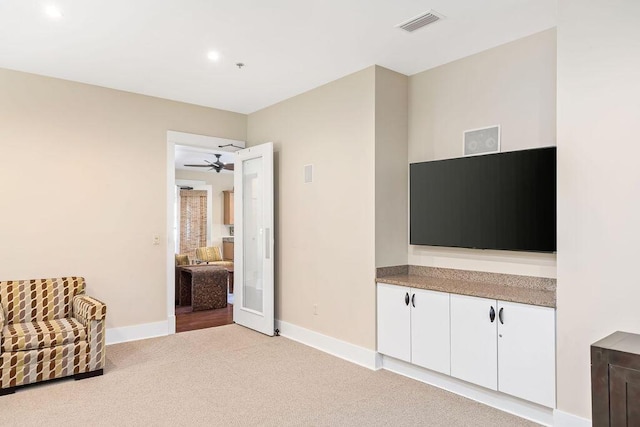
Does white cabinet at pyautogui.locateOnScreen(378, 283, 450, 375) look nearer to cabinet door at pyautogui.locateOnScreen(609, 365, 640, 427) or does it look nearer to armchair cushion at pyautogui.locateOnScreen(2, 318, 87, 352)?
cabinet door at pyautogui.locateOnScreen(609, 365, 640, 427)

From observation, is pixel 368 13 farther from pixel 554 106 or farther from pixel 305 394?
pixel 305 394

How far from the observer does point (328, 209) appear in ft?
14.8

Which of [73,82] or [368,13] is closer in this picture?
[368,13]

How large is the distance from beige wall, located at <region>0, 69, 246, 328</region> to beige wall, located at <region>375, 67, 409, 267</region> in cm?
257

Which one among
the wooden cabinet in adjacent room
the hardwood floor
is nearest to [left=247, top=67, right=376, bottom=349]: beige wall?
the hardwood floor

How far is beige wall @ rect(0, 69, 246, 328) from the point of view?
4.19m

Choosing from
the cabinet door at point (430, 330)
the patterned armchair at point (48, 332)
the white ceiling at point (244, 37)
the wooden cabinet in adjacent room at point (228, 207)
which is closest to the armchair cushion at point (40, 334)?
the patterned armchair at point (48, 332)

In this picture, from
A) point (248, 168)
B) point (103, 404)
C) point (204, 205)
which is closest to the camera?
point (103, 404)

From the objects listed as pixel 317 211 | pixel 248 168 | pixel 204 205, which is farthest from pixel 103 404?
pixel 204 205

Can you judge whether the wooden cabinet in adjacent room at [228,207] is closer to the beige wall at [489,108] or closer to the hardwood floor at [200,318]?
the hardwood floor at [200,318]

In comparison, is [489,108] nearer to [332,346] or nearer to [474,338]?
[474,338]

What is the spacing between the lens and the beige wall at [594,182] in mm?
2494

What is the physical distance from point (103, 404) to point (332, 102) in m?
3.40

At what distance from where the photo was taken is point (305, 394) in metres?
3.36
